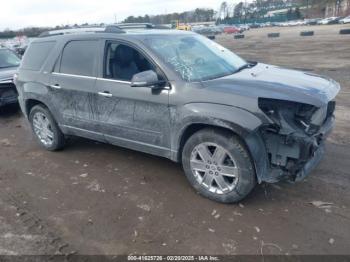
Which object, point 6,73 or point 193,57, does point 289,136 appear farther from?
point 6,73

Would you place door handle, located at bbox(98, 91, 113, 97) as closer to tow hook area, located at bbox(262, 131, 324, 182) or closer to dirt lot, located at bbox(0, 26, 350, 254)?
dirt lot, located at bbox(0, 26, 350, 254)

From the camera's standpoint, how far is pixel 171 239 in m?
3.24

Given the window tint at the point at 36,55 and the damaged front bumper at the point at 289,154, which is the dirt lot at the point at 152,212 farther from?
the window tint at the point at 36,55

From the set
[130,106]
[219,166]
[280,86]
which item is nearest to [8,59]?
[130,106]

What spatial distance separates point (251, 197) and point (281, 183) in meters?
0.54

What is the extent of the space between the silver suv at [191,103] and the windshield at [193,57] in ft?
0.05

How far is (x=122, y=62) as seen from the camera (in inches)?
171

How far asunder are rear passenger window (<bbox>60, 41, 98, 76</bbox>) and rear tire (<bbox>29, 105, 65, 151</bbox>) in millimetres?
905

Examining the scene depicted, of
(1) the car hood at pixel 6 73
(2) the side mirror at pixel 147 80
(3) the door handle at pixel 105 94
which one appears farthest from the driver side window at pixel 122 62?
(1) the car hood at pixel 6 73

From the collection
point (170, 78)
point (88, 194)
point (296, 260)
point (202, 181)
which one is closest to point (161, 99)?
point (170, 78)

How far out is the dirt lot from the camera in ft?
10.3

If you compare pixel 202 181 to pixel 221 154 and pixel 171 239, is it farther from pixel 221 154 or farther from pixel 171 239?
pixel 171 239

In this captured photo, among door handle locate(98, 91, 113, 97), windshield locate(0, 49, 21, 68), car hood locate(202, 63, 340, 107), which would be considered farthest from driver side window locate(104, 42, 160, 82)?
windshield locate(0, 49, 21, 68)

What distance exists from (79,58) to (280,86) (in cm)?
283
